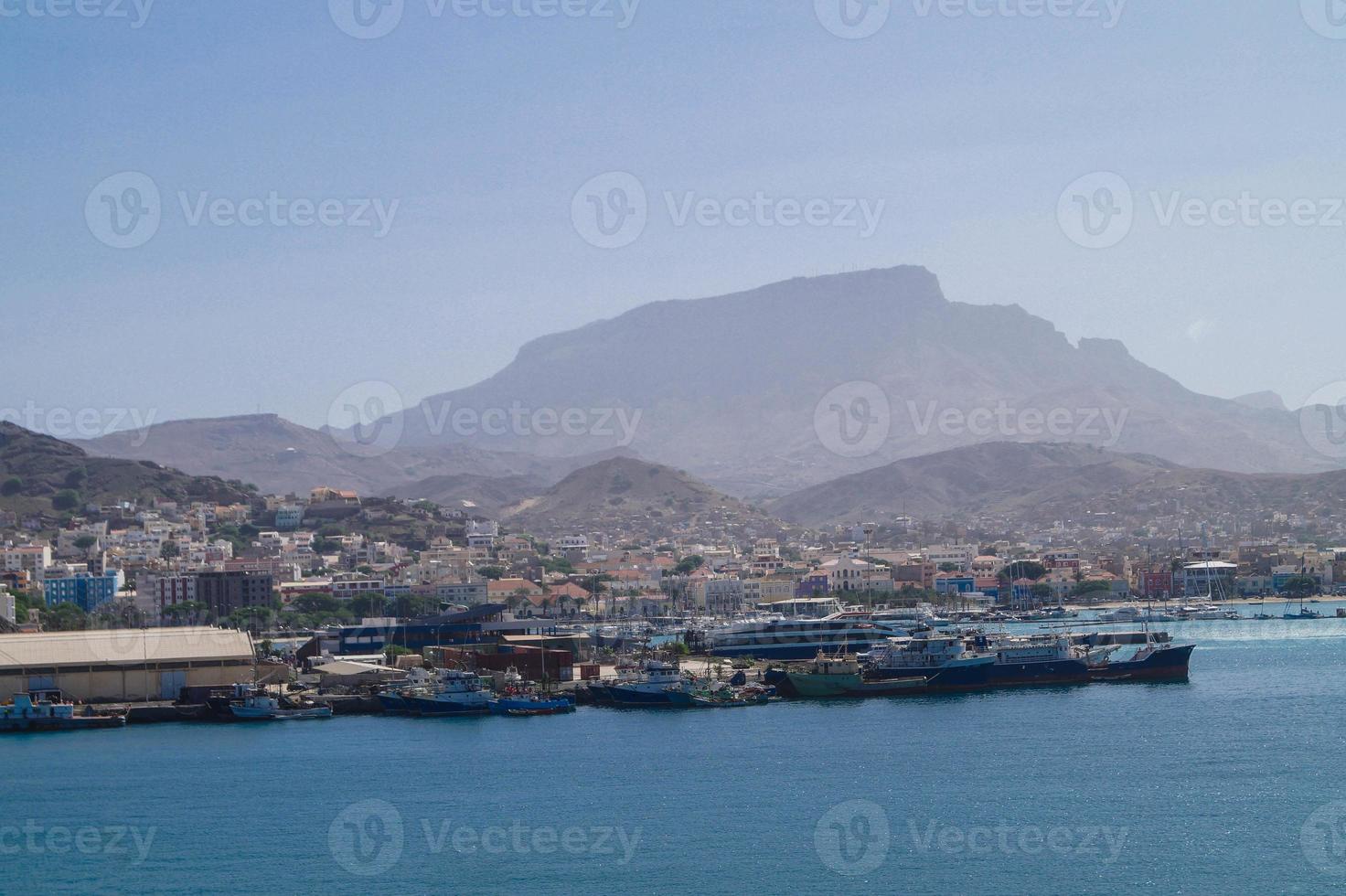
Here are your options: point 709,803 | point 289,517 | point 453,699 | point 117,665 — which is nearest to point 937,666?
point 453,699

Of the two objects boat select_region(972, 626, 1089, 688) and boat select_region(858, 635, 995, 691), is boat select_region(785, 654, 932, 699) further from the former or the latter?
boat select_region(972, 626, 1089, 688)

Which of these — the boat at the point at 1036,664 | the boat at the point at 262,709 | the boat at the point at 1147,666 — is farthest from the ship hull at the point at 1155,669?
the boat at the point at 262,709

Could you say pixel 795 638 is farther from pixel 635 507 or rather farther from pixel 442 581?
pixel 635 507

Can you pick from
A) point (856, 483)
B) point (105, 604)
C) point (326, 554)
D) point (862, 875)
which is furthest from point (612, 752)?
point (856, 483)

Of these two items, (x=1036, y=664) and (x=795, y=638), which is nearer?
(x=1036, y=664)

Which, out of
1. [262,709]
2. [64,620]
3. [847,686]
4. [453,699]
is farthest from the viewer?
[64,620]

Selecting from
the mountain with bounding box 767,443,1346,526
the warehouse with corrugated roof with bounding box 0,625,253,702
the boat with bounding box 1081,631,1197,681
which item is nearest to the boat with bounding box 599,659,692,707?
the warehouse with corrugated roof with bounding box 0,625,253,702

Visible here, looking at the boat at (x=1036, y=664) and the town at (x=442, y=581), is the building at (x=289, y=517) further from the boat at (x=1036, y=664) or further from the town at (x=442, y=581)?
the boat at (x=1036, y=664)
